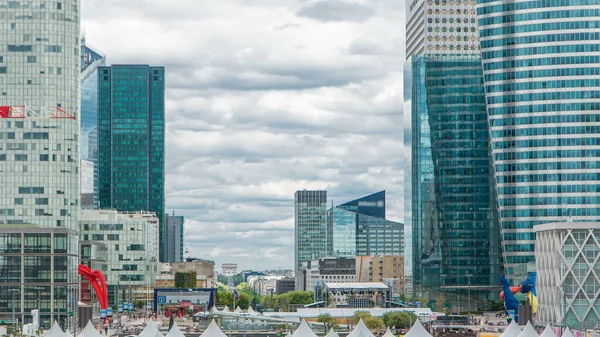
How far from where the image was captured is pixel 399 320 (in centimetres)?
19362

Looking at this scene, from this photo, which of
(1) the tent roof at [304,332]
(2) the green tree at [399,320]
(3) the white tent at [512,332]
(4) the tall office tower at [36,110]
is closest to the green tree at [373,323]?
(2) the green tree at [399,320]

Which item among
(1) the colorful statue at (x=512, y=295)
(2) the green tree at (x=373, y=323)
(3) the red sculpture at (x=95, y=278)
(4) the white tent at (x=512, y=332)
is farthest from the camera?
(2) the green tree at (x=373, y=323)

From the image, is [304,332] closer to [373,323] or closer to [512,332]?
[512,332]

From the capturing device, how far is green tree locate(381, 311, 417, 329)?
19250 cm

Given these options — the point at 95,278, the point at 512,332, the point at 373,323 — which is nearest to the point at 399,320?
the point at 373,323

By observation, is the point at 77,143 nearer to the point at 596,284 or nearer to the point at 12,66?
the point at 12,66

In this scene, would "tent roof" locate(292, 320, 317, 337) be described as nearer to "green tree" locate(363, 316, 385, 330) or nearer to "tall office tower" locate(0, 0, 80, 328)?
"green tree" locate(363, 316, 385, 330)

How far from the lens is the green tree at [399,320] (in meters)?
Answer: 192

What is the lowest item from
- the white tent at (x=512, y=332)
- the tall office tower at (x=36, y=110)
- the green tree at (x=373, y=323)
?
the green tree at (x=373, y=323)

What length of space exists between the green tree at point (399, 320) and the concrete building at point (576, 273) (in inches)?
1535

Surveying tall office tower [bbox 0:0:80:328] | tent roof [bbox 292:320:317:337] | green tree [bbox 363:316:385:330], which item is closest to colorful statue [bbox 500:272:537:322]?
green tree [bbox 363:316:385:330]

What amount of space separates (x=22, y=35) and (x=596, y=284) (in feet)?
294

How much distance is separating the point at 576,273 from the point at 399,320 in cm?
4437

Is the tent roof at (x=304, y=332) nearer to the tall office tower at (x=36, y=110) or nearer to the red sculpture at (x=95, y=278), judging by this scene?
the red sculpture at (x=95, y=278)
